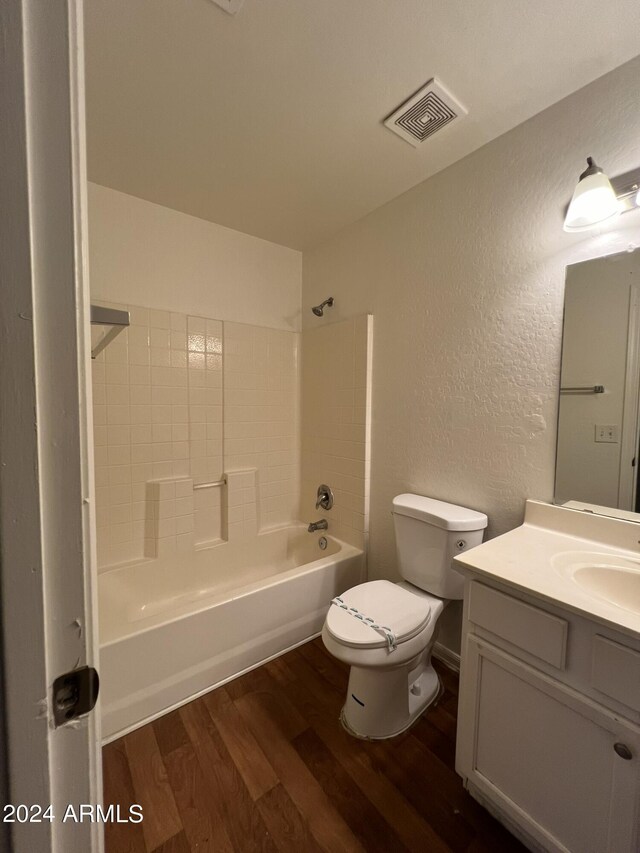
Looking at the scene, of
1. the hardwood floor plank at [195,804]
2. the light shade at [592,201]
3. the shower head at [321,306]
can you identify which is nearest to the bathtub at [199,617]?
the hardwood floor plank at [195,804]

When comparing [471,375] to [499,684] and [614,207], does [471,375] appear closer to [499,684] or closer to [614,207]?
[614,207]

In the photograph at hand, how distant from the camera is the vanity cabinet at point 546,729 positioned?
2.51ft

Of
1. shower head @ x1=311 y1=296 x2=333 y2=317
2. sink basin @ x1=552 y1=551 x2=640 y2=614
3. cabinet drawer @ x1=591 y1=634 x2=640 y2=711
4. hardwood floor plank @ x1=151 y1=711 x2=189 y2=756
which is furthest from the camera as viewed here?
shower head @ x1=311 y1=296 x2=333 y2=317

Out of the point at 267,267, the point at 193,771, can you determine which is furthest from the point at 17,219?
the point at 267,267

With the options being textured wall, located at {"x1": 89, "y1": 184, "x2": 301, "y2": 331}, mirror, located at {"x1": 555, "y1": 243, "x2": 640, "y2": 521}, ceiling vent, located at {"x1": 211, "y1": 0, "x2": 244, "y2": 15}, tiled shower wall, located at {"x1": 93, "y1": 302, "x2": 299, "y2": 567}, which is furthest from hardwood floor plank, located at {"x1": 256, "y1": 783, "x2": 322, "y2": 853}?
ceiling vent, located at {"x1": 211, "y1": 0, "x2": 244, "y2": 15}

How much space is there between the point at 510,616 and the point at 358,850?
80 cm

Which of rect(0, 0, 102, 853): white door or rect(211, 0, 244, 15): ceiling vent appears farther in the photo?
rect(211, 0, 244, 15): ceiling vent

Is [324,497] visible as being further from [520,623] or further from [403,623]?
[520,623]

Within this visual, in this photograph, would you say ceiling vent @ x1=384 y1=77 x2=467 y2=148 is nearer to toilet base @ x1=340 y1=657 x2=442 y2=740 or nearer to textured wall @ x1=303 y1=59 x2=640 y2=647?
textured wall @ x1=303 y1=59 x2=640 y2=647

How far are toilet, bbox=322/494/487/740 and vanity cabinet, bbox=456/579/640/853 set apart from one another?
269mm

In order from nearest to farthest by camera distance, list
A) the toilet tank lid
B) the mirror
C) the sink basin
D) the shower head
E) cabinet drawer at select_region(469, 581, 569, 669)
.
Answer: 1. cabinet drawer at select_region(469, 581, 569, 669)
2. the sink basin
3. the mirror
4. the toilet tank lid
5. the shower head

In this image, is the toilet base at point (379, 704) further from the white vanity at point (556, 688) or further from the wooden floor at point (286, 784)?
the white vanity at point (556, 688)

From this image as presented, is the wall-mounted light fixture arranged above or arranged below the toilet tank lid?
above

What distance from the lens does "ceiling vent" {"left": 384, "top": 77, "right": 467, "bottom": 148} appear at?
119 cm
